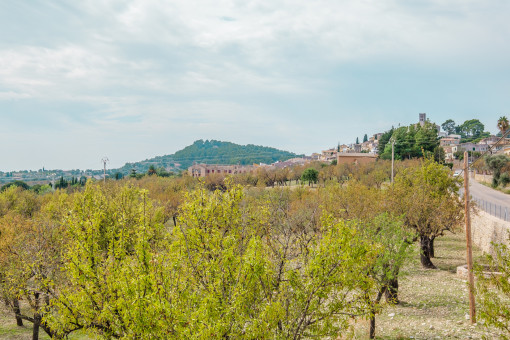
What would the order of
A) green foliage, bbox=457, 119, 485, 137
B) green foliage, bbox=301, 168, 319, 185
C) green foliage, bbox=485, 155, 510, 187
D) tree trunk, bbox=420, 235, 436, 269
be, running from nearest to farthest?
1. tree trunk, bbox=420, 235, 436, 269
2. green foliage, bbox=485, 155, 510, 187
3. green foliage, bbox=301, 168, 319, 185
4. green foliage, bbox=457, 119, 485, 137

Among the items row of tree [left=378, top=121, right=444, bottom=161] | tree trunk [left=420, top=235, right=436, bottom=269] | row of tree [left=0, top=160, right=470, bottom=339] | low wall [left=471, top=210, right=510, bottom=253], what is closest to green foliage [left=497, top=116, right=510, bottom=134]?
row of tree [left=378, top=121, right=444, bottom=161]

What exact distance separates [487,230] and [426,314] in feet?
51.1

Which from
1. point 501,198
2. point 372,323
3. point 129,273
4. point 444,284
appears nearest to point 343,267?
point 129,273

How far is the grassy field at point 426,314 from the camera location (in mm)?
16812

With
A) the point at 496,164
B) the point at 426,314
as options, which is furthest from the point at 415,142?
the point at 426,314

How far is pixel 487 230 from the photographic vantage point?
31.4 m

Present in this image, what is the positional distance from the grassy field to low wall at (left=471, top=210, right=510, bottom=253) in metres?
2.85

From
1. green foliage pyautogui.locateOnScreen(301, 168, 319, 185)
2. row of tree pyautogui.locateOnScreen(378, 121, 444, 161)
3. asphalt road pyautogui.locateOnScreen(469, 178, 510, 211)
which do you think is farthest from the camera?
green foliage pyautogui.locateOnScreen(301, 168, 319, 185)

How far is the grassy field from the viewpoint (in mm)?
16812

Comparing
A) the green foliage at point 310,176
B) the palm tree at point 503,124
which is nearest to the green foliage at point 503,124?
the palm tree at point 503,124

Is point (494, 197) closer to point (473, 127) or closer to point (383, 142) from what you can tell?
point (383, 142)

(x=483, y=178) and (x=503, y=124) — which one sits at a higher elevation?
(x=503, y=124)

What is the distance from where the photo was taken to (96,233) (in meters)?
14.1

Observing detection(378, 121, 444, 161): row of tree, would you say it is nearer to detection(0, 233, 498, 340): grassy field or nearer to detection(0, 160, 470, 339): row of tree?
detection(0, 233, 498, 340): grassy field
